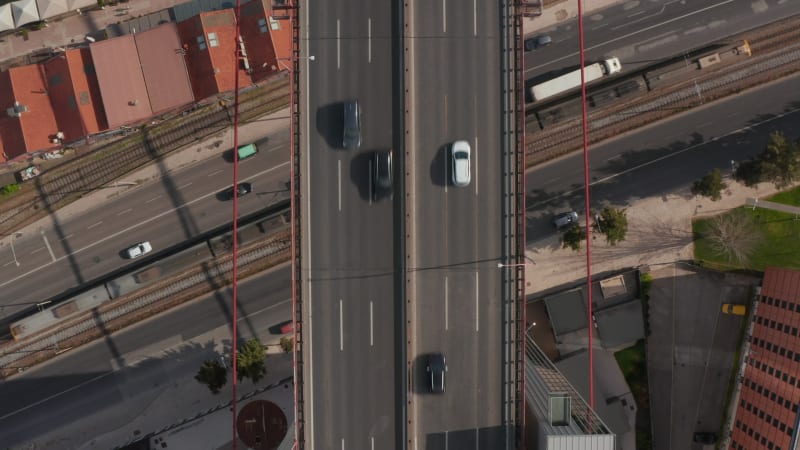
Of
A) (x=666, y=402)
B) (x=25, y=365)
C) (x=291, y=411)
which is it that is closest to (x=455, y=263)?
(x=291, y=411)

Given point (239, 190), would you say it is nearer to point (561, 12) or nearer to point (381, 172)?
point (381, 172)

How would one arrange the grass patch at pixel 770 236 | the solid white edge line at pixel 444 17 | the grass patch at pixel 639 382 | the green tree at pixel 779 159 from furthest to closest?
the grass patch at pixel 770 236 < the grass patch at pixel 639 382 < the green tree at pixel 779 159 < the solid white edge line at pixel 444 17

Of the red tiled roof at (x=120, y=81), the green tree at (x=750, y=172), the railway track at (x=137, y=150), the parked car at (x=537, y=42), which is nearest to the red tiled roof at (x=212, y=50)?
the railway track at (x=137, y=150)

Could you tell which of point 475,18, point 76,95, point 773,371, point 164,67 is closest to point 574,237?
point 773,371

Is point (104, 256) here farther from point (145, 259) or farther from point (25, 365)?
point (25, 365)

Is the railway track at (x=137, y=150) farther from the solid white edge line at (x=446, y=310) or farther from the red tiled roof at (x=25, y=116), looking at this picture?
the solid white edge line at (x=446, y=310)

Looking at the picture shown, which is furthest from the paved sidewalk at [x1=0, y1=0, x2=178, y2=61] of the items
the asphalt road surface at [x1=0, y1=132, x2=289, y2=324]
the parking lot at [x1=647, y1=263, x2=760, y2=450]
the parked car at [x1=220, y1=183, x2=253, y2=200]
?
the parking lot at [x1=647, y1=263, x2=760, y2=450]
